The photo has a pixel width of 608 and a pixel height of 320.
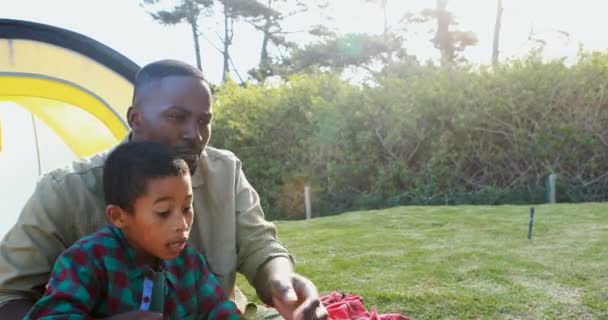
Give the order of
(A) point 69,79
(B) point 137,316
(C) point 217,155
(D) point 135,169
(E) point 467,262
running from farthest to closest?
(E) point 467,262, (A) point 69,79, (C) point 217,155, (D) point 135,169, (B) point 137,316

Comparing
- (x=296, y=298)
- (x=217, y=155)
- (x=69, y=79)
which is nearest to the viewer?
(x=296, y=298)

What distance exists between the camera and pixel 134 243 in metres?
1.72

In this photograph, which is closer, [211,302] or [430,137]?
[211,302]

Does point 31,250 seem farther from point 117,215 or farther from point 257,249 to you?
point 257,249

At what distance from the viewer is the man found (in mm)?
1824

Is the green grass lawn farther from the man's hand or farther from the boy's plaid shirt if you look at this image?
the boy's plaid shirt

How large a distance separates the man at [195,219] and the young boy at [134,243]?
0.16 m

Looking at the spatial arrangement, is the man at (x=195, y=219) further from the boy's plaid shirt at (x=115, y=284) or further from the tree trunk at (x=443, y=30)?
the tree trunk at (x=443, y=30)

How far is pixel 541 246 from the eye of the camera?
16.1 ft

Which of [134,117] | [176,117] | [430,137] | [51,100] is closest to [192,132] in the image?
[176,117]

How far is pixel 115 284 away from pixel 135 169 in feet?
0.97

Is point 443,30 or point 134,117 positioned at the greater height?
point 443,30

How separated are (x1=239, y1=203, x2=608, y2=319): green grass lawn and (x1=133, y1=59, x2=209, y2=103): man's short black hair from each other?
1898 mm

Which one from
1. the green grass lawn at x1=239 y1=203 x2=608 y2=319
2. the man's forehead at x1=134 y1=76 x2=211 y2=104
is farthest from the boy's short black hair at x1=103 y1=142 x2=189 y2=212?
the green grass lawn at x1=239 y1=203 x2=608 y2=319
